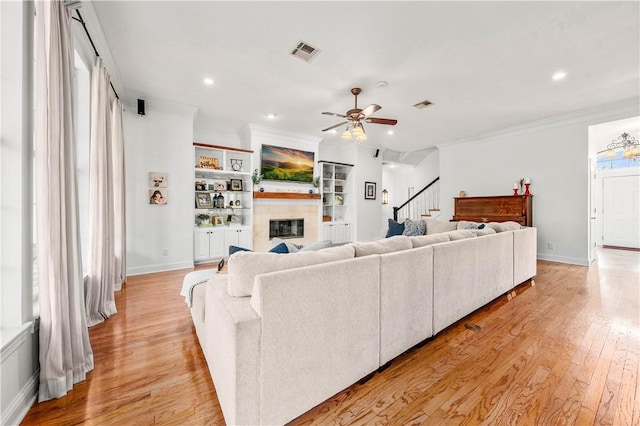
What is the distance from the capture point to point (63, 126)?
1.75 m

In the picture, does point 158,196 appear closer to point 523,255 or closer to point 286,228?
point 286,228

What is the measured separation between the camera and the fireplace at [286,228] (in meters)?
6.23

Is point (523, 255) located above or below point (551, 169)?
below

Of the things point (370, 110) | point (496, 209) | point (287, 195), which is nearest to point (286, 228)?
point (287, 195)

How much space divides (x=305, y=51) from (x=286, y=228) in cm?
421

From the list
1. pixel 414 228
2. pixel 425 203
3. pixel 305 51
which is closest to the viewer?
pixel 305 51

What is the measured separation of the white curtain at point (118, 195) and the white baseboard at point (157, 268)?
1.88ft

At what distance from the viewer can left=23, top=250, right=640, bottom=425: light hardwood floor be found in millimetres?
1470

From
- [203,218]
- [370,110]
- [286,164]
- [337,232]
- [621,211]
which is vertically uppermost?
[370,110]

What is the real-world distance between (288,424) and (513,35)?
393cm

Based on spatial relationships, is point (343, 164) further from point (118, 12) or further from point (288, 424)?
point (288, 424)

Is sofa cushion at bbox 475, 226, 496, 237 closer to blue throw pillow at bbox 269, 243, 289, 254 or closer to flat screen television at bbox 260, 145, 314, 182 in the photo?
blue throw pillow at bbox 269, 243, 289, 254

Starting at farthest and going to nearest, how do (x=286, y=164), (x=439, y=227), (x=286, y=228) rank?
(x=286, y=228)
(x=286, y=164)
(x=439, y=227)

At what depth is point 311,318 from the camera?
1.45 meters
